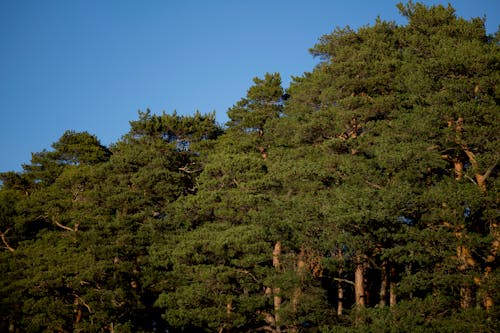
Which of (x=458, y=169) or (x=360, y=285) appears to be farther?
(x=360, y=285)

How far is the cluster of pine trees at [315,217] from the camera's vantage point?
15328 mm

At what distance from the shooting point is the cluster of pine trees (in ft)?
50.3

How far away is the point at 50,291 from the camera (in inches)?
774

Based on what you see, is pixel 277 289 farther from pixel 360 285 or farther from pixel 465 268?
pixel 465 268

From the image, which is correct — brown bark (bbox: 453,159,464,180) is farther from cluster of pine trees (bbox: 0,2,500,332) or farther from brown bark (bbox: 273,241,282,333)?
brown bark (bbox: 273,241,282,333)

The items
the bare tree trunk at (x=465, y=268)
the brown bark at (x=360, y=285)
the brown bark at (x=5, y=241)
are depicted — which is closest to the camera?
the bare tree trunk at (x=465, y=268)

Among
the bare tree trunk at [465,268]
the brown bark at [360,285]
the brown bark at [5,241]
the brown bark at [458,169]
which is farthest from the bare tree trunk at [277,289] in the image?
the brown bark at [5,241]

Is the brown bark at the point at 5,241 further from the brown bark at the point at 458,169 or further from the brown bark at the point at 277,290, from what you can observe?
the brown bark at the point at 458,169

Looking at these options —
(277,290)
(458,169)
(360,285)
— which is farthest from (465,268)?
(277,290)

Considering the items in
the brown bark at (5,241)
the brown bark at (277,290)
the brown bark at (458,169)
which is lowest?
the brown bark at (277,290)

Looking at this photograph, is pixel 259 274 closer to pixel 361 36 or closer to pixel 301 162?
pixel 301 162

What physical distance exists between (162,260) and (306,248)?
6162 mm

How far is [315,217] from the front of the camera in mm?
16469

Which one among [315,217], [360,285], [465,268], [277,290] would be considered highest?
[315,217]
